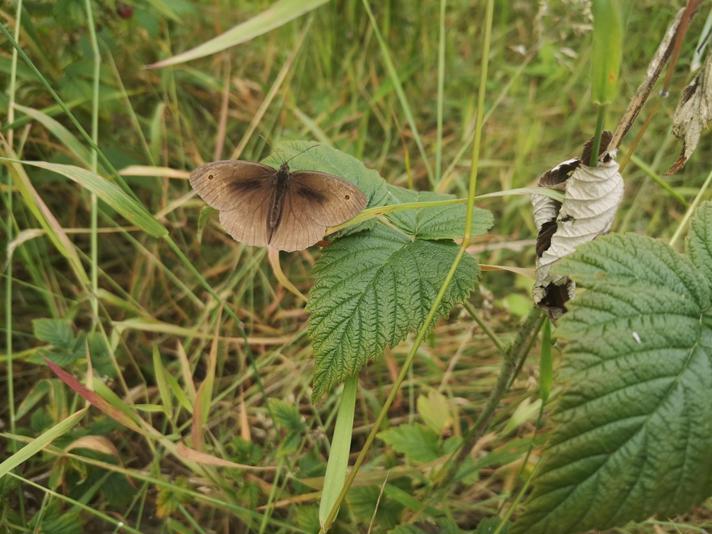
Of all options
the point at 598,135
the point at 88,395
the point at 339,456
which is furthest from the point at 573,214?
the point at 88,395

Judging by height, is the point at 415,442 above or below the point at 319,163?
below

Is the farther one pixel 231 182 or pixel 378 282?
pixel 231 182

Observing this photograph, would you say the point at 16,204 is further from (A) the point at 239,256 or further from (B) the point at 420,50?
(B) the point at 420,50

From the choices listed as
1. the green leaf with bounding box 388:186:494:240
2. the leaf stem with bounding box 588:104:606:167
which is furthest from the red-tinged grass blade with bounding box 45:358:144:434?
the leaf stem with bounding box 588:104:606:167

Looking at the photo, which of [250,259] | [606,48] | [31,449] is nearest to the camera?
[606,48]

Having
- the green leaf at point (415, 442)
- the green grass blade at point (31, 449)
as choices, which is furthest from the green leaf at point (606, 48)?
the green grass blade at point (31, 449)

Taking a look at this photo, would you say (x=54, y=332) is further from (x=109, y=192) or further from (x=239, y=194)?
(x=239, y=194)

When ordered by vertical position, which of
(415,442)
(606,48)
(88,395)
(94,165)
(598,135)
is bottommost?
(415,442)
